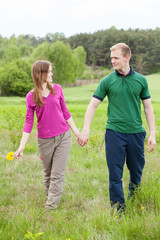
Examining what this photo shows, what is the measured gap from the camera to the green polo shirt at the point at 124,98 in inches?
124

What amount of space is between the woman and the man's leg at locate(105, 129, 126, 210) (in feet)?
2.22

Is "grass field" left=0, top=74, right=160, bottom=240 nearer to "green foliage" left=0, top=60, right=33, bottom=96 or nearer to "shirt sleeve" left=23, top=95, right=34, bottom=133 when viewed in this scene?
"shirt sleeve" left=23, top=95, right=34, bottom=133

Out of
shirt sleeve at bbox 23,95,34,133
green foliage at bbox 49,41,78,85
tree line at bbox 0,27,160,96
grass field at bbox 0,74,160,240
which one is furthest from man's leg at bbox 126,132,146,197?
green foliage at bbox 49,41,78,85

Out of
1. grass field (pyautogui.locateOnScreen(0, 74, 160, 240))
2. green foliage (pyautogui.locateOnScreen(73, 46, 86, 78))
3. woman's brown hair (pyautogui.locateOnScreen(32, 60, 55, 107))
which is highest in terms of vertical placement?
green foliage (pyautogui.locateOnScreen(73, 46, 86, 78))

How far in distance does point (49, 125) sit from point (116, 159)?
991 millimetres

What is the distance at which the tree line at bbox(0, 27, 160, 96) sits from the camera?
44906 mm

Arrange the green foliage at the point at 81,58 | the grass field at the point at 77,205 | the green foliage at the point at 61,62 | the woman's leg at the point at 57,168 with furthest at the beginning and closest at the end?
the green foliage at the point at 81,58 < the green foliage at the point at 61,62 < the woman's leg at the point at 57,168 < the grass field at the point at 77,205

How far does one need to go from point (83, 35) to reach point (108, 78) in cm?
9864

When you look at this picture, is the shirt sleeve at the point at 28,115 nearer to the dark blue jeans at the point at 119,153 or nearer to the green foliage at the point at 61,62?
the dark blue jeans at the point at 119,153

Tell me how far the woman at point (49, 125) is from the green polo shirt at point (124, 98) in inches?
26.4

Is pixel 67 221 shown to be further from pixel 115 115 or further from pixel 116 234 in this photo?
pixel 115 115

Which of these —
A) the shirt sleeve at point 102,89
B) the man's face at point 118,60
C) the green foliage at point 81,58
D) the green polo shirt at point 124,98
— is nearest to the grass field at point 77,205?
the green polo shirt at point 124,98

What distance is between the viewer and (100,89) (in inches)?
128

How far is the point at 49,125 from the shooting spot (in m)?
3.48
